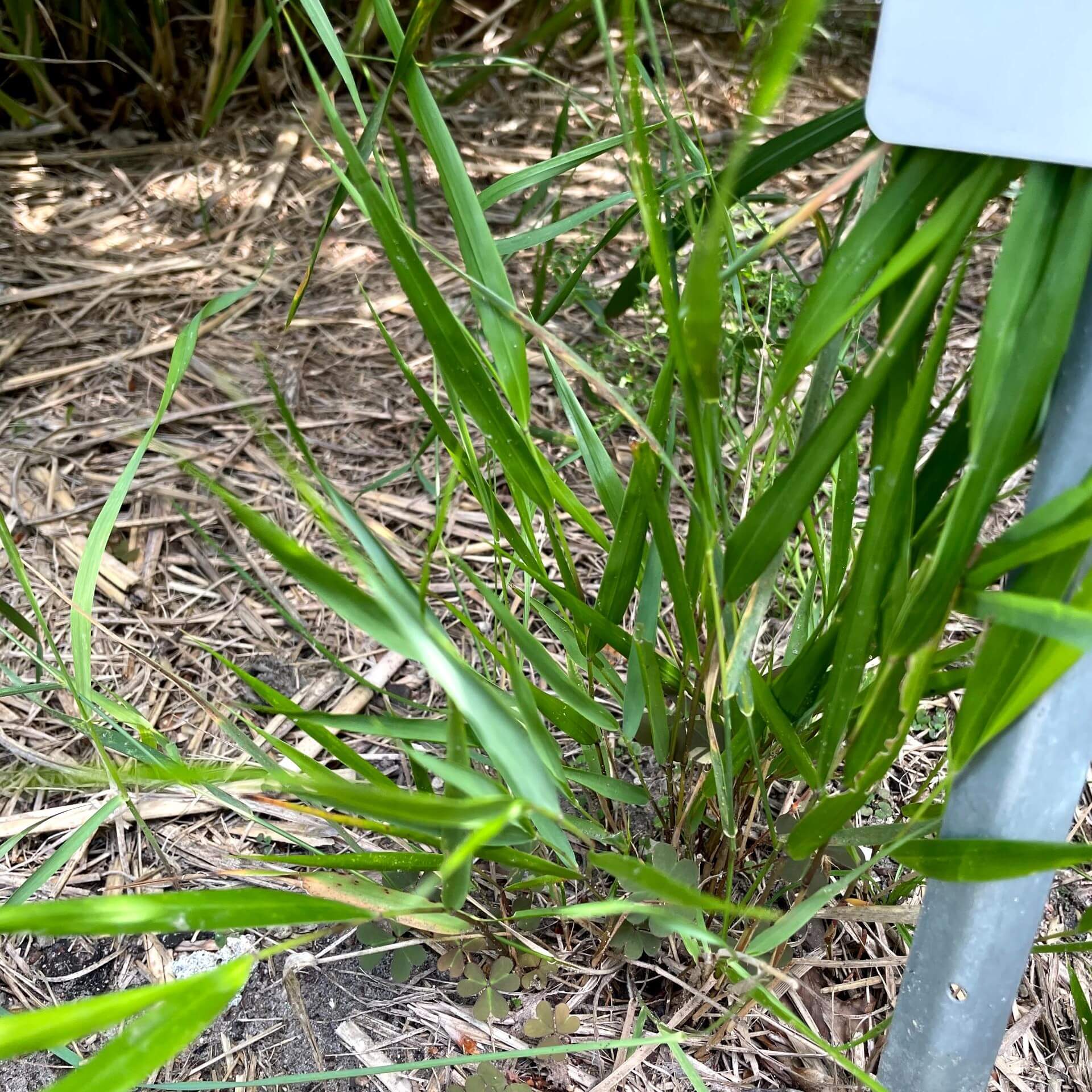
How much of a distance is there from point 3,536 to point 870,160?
1.69 feet

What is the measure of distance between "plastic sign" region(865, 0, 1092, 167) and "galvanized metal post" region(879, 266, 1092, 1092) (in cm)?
8

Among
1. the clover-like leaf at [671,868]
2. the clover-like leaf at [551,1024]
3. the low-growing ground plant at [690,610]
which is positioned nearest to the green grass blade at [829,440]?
the low-growing ground plant at [690,610]

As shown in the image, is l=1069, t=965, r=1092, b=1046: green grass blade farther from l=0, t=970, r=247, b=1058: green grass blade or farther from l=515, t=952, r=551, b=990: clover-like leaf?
l=0, t=970, r=247, b=1058: green grass blade

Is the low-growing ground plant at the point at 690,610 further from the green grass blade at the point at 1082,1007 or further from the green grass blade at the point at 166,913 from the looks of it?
the green grass blade at the point at 1082,1007

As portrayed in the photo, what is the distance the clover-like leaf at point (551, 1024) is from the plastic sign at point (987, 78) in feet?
1.87

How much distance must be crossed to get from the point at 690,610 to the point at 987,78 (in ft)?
1.01

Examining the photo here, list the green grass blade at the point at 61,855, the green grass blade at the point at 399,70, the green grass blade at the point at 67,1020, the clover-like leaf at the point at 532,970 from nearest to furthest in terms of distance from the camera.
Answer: the green grass blade at the point at 67,1020
the green grass blade at the point at 399,70
the green grass blade at the point at 61,855
the clover-like leaf at the point at 532,970

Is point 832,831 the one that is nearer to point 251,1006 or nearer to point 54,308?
point 251,1006

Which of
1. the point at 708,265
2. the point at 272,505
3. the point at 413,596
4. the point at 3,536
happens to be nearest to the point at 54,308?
the point at 272,505

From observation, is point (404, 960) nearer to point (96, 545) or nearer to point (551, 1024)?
point (551, 1024)

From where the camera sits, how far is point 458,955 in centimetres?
70

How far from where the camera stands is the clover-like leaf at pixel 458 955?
70 centimetres

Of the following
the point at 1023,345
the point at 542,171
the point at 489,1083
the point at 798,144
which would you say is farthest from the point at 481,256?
the point at 489,1083

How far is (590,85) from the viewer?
1.84 m
